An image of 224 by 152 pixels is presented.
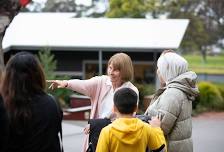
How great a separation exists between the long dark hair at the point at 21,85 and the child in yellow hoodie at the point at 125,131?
1.98ft

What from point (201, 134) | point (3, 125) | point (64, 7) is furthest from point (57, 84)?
point (64, 7)

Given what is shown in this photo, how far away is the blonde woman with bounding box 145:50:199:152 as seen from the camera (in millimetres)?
4891

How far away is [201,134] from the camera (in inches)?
653

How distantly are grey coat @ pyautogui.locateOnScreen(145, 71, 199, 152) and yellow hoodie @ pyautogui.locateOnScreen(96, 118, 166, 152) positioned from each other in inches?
23.9

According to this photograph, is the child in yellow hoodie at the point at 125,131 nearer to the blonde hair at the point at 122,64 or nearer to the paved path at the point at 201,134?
the blonde hair at the point at 122,64

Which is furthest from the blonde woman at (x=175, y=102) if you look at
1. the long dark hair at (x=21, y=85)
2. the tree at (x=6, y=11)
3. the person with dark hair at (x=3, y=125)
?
the tree at (x=6, y=11)

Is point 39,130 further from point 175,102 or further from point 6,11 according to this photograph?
point 6,11

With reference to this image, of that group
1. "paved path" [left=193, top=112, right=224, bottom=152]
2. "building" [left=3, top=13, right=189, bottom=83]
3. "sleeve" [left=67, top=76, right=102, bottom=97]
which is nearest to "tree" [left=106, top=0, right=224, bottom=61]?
"building" [left=3, top=13, right=189, bottom=83]

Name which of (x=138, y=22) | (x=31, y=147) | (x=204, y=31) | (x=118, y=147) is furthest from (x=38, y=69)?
(x=204, y=31)

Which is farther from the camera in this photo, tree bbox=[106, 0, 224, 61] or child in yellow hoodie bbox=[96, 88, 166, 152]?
tree bbox=[106, 0, 224, 61]

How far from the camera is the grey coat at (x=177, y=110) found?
16.0 ft

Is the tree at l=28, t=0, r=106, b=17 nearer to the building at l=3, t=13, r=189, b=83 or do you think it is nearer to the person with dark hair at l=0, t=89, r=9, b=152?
the building at l=3, t=13, r=189, b=83

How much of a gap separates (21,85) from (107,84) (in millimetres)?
1473

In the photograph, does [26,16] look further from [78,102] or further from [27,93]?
[27,93]
